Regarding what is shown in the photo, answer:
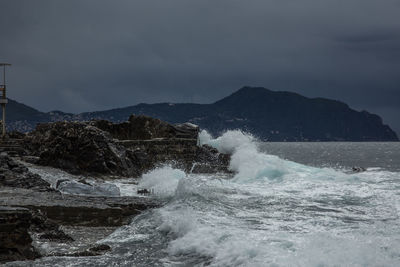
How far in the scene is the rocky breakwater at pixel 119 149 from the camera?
19.4 m

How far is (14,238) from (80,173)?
41.2 ft

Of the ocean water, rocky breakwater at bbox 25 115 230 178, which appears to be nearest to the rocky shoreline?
rocky breakwater at bbox 25 115 230 178

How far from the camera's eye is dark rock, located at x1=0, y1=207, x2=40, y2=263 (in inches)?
239

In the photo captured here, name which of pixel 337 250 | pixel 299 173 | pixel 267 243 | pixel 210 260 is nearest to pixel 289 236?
pixel 267 243

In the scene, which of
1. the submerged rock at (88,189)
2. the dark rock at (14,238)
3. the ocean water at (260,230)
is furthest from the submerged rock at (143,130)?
the dark rock at (14,238)

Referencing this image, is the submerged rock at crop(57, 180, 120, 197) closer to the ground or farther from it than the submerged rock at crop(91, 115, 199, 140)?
closer to the ground

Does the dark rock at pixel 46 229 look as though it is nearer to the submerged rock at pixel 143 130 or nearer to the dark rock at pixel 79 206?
the dark rock at pixel 79 206

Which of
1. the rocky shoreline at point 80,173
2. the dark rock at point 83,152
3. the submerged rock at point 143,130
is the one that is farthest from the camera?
the submerged rock at point 143,130

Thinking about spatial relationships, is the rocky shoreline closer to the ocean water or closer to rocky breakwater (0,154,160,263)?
rocky breakwater (0,154,160,263)

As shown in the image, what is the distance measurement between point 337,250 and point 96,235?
4.13 m

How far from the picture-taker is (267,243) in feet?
23.3

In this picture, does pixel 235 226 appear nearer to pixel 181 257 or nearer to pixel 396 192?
pixel 181 257

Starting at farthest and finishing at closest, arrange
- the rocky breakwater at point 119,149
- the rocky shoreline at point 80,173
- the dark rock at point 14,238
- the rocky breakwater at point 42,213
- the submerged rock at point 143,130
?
the submerged rock at point 143,130
the rocky breakwater at point 119,149
the rocky shoreline at point 80,173
the rocky breakwater at point 42,213
the dark rock at point 14,238

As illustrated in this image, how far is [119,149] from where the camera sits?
22.0m
